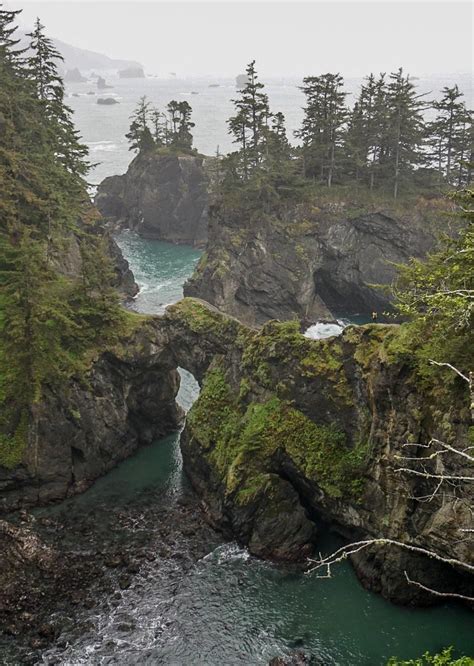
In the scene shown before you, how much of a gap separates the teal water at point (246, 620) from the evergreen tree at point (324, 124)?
53920mm

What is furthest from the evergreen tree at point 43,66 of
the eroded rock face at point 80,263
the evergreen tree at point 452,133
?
the evergreen tree at point 452,133

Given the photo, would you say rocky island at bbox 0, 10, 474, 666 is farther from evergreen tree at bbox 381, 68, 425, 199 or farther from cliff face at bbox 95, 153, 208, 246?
cliff face at bbox 95, 153, 208, 246

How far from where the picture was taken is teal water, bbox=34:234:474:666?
2825cm

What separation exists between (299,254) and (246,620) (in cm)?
5111

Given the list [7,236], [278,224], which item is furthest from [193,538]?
[278,224]

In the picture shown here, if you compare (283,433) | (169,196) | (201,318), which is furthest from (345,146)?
(283,433)

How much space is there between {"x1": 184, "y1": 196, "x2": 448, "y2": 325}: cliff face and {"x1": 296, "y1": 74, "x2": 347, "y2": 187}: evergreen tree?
707 centimetres

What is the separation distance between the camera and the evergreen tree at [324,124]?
237 feet

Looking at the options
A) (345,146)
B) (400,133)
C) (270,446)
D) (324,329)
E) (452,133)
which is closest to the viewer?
(270,446)

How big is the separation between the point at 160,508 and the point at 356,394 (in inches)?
624

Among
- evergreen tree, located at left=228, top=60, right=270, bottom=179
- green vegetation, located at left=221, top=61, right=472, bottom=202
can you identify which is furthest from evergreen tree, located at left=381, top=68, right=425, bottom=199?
evergreen tree, located at left=228, top=60, right=270, bottom=179

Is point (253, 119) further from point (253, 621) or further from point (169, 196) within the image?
point (253, 621)

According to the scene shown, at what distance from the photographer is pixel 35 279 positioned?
1542 inches

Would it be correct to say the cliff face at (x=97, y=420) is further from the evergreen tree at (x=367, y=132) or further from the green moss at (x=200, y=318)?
the evergreen tree at (x=367, y=132)
